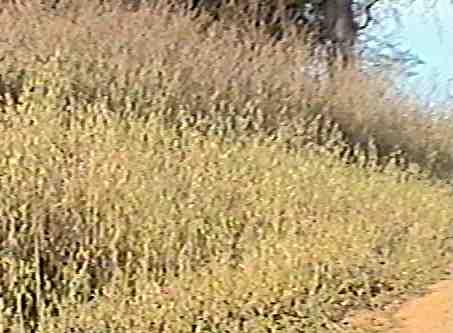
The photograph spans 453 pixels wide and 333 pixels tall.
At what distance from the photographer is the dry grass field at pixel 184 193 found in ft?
16.5

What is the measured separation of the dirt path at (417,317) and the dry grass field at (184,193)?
10 cm

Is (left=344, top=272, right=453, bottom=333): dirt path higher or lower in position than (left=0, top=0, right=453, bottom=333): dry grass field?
lower

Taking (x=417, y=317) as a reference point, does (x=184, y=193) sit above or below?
above

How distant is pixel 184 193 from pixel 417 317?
150cm

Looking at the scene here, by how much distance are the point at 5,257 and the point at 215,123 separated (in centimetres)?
282

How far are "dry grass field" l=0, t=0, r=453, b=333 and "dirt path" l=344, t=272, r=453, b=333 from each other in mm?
97

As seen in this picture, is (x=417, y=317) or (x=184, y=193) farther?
(x=184, y=193)

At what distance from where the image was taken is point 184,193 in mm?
6055

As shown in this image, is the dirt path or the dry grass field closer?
the dry grass field

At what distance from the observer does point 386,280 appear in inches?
223

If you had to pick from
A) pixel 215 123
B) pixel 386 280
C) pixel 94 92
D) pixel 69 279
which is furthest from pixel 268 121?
pixel 69 279

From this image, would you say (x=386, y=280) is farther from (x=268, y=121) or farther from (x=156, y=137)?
(x=268, y=121)

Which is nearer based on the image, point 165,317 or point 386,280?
point 165,317

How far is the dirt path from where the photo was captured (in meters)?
5.22
